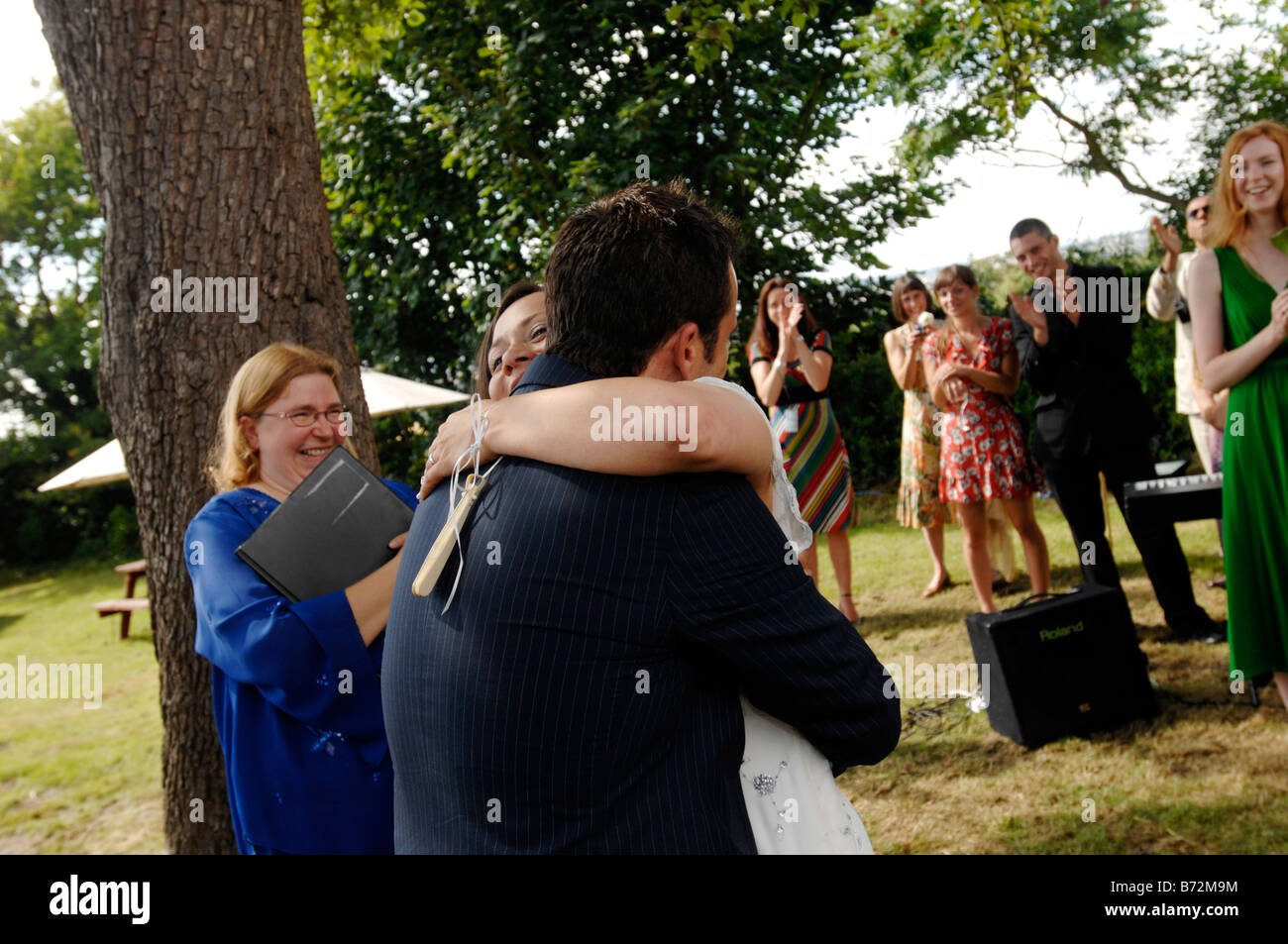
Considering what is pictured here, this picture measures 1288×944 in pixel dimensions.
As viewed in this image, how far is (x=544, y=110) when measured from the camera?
936 cm

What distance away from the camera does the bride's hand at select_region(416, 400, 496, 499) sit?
1481 mm

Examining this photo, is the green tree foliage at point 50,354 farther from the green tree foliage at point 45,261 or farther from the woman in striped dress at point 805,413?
the woman in striped dress at point 805,413

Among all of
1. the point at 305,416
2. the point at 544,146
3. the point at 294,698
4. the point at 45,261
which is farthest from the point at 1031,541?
the point at 45,261

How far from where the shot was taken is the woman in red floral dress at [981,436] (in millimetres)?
5637

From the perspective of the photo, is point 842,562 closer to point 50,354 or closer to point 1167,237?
point 1167,237

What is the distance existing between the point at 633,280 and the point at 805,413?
5.09 m

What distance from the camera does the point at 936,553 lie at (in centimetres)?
710

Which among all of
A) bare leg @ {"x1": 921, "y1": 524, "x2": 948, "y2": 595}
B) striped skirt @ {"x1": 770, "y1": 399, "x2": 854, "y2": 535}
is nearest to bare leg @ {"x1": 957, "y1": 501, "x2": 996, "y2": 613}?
A: striped skirt @ {"x1": 770, "y1": 399, "x2": 854, "y2": 535}

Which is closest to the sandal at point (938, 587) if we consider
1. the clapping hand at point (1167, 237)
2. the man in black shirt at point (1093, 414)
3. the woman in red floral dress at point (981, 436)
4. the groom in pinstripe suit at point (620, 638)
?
the woman in red floral dress at point (981, 436)

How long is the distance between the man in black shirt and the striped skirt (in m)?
1.40

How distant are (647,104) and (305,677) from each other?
296 inches

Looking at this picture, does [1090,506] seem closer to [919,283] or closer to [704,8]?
[919,283]

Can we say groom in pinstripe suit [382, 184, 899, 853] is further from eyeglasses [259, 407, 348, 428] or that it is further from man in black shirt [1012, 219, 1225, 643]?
man in black shirt [1012, 219, 1225, 643]

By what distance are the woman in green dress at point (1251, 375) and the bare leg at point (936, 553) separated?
3.63 m
